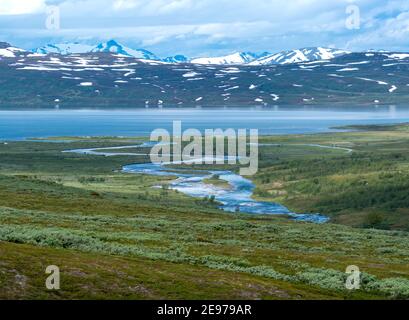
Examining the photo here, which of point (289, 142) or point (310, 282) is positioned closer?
point (310, 282)

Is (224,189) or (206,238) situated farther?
(224,189)

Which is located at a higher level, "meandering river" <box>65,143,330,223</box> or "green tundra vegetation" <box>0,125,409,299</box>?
"green tundra vegetation" <box>0,125,409,299</box>

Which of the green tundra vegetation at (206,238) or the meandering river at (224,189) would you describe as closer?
the green tundra vegetation at (206,238)

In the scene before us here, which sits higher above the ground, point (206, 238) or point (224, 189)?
point (206, 238)

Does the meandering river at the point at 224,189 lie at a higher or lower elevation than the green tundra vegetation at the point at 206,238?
lower

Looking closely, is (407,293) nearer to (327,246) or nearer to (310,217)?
(327,246)

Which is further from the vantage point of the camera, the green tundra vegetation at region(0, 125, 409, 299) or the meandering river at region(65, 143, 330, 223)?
the meandering river at region(65, 143, 330, 223)

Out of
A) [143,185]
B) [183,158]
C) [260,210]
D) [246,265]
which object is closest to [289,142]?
[183,158]
